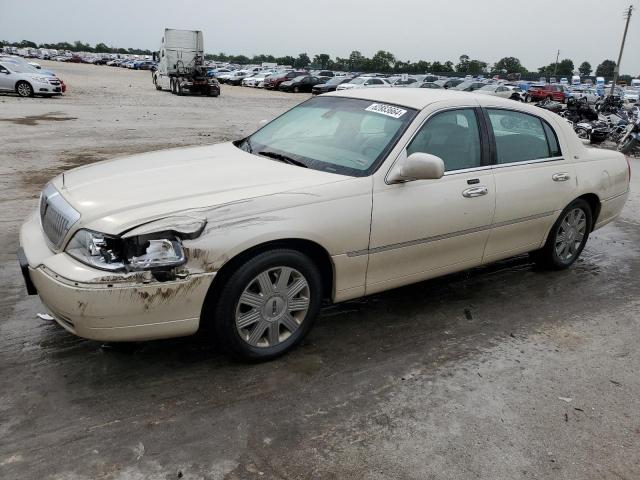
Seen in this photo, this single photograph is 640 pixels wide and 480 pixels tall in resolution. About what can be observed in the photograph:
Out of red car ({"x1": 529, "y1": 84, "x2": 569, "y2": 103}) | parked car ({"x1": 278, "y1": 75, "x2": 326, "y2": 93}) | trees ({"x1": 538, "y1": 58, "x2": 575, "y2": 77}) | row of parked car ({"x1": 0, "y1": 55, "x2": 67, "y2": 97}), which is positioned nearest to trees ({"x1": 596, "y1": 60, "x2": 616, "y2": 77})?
trees ({"x1": 538, "y1": 58, "x2": 575, "y2": 77})

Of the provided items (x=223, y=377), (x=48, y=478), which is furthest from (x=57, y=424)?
(x=223, y=377)

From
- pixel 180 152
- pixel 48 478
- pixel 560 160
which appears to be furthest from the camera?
pixel 560 160

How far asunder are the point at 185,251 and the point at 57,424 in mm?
1077

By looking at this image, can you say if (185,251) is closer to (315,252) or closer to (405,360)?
(315,252)

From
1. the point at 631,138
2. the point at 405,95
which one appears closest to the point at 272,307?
the point at 405,95

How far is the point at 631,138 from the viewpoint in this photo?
15109 millimetres

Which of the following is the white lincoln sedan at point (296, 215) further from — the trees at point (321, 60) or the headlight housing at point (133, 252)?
the trees at point (321, 60)

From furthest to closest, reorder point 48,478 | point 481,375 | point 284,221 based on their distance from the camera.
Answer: point 481,375
point 284,221
point 48,478

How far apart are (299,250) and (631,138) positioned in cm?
1482

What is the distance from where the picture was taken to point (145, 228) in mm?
2904

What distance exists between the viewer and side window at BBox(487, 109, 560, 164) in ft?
14.5

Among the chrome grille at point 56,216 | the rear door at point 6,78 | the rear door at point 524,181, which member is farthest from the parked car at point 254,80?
the chrome grille at point 56,216

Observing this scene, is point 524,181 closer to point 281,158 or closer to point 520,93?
point 281,158

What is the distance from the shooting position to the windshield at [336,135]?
3777 mm
